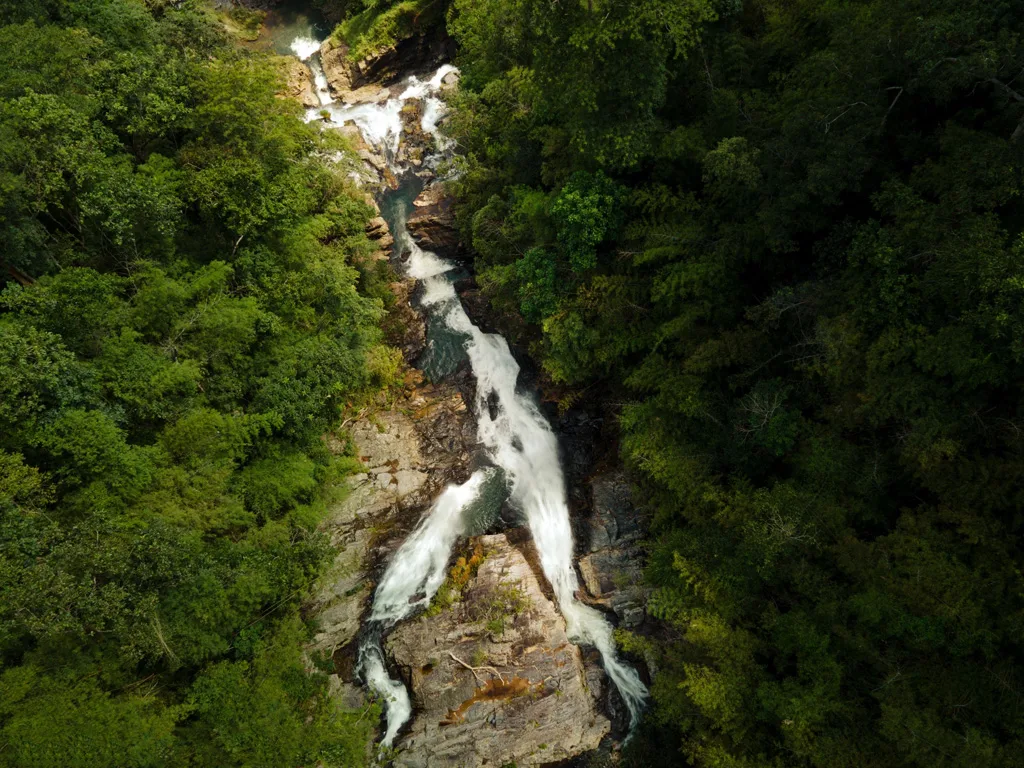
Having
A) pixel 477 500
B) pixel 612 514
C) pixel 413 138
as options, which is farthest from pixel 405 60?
pixel 612 514

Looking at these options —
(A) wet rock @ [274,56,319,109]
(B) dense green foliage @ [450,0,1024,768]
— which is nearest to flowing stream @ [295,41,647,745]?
(B) dense green foliage @ [450,0,1024,768]

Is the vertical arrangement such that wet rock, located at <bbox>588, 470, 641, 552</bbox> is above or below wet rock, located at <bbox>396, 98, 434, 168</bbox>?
below

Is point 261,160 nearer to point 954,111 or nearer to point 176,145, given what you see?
point 176,145

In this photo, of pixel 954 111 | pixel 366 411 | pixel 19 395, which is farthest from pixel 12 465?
pixel 954 111

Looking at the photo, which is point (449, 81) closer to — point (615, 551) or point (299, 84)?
point (299, 84)

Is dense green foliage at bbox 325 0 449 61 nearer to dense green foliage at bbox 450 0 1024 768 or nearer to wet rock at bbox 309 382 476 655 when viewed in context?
dense green foliage at bbox 450 0 1024 768

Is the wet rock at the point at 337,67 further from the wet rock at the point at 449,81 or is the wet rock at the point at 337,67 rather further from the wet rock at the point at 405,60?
the wet rock at the point at 449,81
